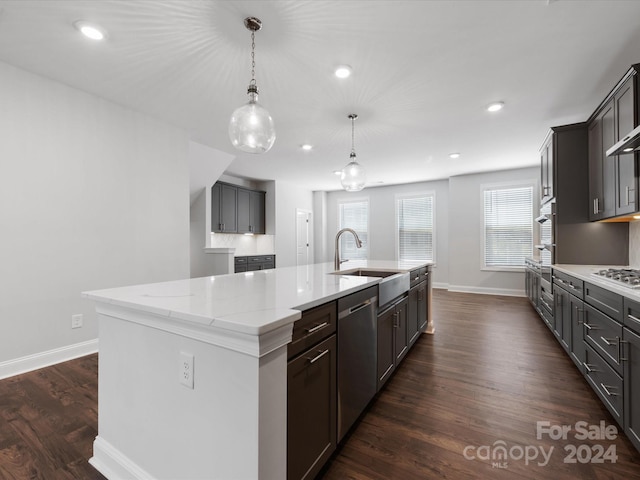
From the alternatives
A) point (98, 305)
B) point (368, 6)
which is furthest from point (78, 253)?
point (368, 6)

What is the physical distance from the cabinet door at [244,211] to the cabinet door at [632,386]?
6310 mm

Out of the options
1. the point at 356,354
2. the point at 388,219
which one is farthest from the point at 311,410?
the point at 388,219

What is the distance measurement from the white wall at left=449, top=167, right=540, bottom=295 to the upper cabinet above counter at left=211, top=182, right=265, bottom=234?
4.57m

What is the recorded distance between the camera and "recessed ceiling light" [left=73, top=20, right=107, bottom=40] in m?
2.10

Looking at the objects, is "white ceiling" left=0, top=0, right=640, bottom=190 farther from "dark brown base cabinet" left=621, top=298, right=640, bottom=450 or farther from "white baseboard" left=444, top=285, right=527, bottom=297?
"white baseboard" left=444, top=285, right=527, bottom=297

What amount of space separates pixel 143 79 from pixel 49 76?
0.84 metres

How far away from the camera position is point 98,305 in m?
1.54

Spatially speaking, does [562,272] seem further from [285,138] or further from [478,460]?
[285,138]

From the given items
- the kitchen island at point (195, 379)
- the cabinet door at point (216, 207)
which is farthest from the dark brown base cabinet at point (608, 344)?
the cabinet door at point (216, 207)

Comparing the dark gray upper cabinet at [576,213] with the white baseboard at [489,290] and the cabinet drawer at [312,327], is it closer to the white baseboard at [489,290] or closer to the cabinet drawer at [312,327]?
the white baseboard at [489,290]

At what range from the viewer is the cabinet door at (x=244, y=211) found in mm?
6828

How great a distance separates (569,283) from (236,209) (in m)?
5.85

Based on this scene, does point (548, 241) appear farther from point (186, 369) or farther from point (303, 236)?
point (303, 236)

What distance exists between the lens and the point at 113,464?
4.88 feet
